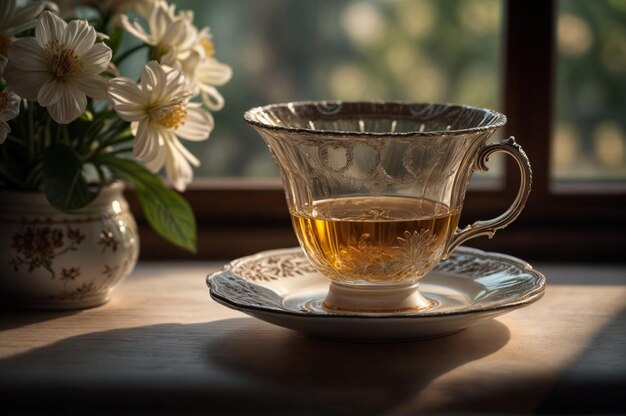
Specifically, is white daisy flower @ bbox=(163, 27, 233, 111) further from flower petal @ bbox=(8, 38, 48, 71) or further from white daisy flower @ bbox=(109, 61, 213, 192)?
flower petal @ bbox=(8, 38, 48, 71)

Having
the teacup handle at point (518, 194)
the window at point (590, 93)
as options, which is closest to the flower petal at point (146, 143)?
the teacup handle at point (518, 194)

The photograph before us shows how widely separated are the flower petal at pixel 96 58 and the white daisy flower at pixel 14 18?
9 centimetres

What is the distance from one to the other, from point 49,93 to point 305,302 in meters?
0.35

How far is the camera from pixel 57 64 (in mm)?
1010

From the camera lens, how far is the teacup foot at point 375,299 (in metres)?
1.04

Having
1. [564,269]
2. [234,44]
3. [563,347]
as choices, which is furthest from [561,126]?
[563,347]

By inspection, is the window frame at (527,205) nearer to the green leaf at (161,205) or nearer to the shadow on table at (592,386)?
the green leaf at (161,205)

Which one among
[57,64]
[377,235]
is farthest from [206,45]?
[377,235]

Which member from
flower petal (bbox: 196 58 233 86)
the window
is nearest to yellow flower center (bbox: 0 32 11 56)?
flower petal (bbox: 196 58 233 86)

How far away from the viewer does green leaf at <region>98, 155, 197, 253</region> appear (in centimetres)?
116

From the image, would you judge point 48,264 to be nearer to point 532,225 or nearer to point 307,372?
point 307,372

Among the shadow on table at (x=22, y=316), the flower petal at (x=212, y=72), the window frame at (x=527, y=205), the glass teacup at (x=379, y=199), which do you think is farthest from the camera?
the window frame at (x=527, y=205)

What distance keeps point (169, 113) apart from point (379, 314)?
12.5 inches

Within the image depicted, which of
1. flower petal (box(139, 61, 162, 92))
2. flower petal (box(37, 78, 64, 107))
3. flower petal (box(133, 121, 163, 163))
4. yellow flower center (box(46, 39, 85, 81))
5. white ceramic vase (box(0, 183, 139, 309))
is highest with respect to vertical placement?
yellow flower center (box(46, 39, 85, 81))
